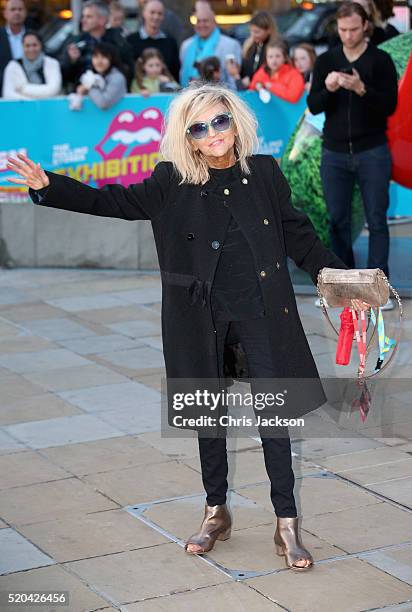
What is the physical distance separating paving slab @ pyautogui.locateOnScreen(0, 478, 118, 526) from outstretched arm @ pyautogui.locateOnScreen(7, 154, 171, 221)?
55.5 inches

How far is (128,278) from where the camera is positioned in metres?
10.3

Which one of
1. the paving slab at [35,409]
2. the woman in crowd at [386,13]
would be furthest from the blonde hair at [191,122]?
the woman in crowd at [386,13]

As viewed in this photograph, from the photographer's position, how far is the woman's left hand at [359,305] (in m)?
4.64

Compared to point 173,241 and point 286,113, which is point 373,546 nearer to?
point 173,241

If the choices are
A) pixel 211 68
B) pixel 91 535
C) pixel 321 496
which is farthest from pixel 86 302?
pixel 91 535

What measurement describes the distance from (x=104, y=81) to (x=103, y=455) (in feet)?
17.5

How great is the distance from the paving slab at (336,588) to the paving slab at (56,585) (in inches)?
23.5

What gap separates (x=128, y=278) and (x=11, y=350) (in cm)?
244

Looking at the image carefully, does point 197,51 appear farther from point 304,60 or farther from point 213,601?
point 213,601

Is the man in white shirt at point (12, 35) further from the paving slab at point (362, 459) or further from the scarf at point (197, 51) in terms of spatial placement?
the paving slab at point (362, 459)

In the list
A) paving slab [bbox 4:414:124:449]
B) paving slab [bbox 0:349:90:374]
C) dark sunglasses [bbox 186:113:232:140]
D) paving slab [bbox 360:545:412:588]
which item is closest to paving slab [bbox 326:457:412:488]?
paving slab [bbox 360:545:412:588]

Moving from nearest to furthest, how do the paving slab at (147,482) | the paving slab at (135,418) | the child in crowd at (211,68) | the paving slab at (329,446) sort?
the paving slab at (147,482)
the paving slab at (329,446)
the paving slab at (135,418)
the child in crowd at (211,68)

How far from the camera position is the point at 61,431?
249 inches

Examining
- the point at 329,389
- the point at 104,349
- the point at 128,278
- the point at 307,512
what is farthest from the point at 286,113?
the point at 307,512
